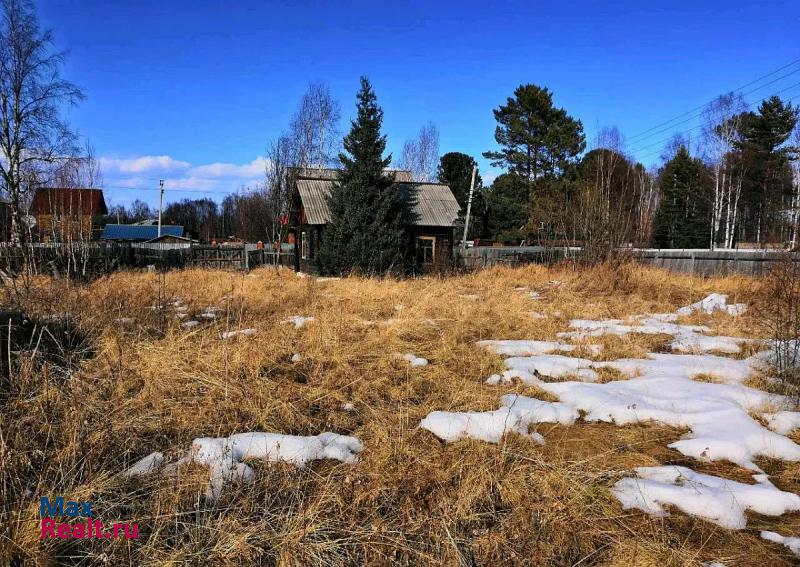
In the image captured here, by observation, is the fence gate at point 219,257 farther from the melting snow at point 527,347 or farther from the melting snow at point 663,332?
the melting snow at point 527,347

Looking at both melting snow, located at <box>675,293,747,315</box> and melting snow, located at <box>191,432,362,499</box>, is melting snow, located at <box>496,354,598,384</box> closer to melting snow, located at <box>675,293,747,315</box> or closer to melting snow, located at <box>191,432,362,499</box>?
melting snow, located at <box>191,432,362,499</box>

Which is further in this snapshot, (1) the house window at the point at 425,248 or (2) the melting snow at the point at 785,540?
(1) the house window at the point at 425,248

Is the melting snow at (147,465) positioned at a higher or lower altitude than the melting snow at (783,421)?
lower

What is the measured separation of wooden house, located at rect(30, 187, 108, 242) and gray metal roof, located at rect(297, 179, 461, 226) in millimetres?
7804

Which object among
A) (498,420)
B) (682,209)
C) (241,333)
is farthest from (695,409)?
(682,209)

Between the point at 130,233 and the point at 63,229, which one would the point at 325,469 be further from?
the point at 130,233

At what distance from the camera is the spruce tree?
55.5 feet

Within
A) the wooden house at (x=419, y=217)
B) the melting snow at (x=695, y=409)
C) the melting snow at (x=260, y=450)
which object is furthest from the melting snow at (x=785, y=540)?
the wooden house at (x=419, y=217)

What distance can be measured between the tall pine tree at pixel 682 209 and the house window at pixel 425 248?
26.0m

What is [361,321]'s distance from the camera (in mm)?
7512

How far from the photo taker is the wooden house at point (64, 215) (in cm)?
1228

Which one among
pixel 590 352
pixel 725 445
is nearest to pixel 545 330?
pixel 590 352

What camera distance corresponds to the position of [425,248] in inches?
816

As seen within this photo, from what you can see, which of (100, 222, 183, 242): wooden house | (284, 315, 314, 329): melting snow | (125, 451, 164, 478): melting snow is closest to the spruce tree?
(284, 315, 314, 329): melting snow
